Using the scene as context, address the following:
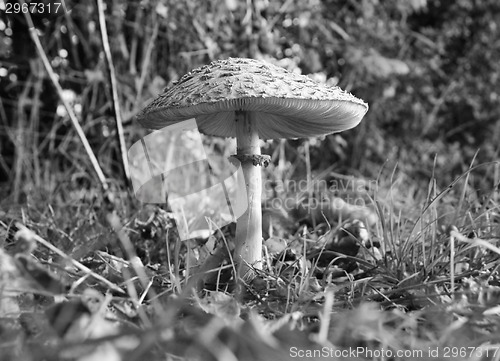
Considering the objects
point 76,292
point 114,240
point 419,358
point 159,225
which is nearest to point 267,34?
point 159,225

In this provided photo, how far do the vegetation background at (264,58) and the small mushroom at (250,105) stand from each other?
67 cm

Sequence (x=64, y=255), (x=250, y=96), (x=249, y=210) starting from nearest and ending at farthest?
(x=64, y=255) < (x=250, y=96) < (x=249, y=210)

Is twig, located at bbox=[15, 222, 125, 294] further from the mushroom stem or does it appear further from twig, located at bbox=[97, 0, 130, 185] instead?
twig, located at bbox=[97, 0, 130, 185]

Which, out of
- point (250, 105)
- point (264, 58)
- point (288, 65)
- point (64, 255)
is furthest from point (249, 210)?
point (288, 65)

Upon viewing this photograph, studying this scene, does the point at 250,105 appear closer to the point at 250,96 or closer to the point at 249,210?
the point at 250,96

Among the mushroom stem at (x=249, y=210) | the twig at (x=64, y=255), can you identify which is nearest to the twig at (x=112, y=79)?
the mushroom stem at (x=249, y=210)

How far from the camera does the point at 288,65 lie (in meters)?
4.95

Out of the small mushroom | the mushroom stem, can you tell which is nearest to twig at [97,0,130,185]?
the small mushroom

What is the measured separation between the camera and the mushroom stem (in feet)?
6.97

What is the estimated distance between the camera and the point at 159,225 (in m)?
2.76

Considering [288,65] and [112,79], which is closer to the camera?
[112,79]

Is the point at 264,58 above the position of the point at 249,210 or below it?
above

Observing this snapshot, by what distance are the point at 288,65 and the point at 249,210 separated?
314cm

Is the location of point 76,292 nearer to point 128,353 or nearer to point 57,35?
point 128,353
